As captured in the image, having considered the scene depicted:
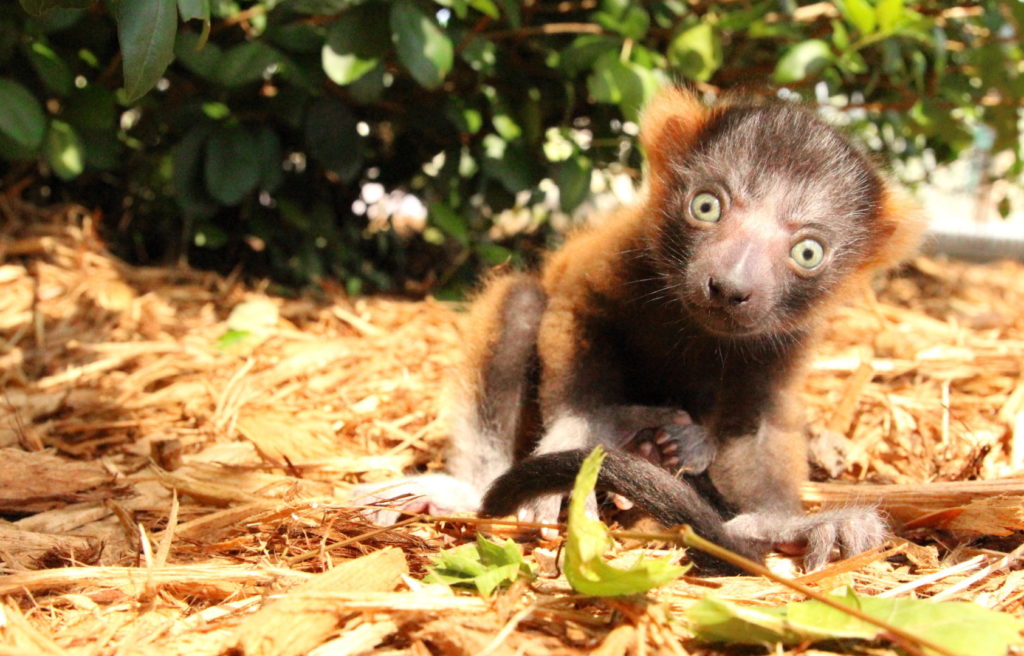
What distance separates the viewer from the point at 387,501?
285 centimetres

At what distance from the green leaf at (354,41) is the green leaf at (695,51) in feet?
4.91

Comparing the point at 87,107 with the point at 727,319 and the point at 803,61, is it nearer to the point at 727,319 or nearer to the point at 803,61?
the point at 727,319

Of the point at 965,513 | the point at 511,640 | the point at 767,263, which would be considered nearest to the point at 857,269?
the point at 767,263

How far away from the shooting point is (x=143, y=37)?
2592mm

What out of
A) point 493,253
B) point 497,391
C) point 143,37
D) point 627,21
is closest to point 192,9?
point 143,37

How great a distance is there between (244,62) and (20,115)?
1.03 meters

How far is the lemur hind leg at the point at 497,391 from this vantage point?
3.38m

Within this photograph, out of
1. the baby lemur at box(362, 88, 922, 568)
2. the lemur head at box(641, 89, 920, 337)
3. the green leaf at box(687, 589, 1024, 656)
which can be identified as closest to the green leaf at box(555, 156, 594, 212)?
the baby lemur at box(362, 88, 922, 568)

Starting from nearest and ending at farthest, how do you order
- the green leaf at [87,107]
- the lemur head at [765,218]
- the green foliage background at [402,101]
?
the lemur head at [765,218] < the green foliage background at [402,101] < the green leaf at [87,107]

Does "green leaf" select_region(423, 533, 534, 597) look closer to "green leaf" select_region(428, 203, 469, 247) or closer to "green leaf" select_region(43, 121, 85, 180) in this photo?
"green leaf" select_region(428, 203, 469, 247)

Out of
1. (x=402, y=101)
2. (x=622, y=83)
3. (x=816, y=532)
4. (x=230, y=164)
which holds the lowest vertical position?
(x=816, y=532)

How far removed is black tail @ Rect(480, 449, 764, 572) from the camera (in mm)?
2564

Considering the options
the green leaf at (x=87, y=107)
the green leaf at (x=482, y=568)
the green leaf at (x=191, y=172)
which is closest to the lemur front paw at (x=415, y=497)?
the green leaf at (x=482, y=568)

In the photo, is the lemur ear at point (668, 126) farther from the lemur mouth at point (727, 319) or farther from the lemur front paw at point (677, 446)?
the lemur front paw at point (677, 446)
